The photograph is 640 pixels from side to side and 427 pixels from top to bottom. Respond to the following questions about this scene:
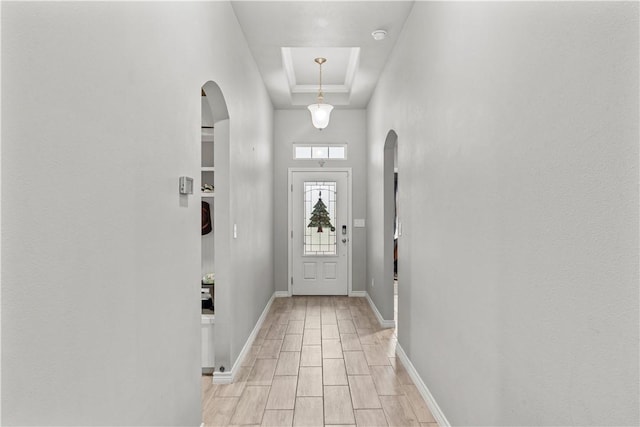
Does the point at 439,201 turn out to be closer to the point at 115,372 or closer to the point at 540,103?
the point at 540,103

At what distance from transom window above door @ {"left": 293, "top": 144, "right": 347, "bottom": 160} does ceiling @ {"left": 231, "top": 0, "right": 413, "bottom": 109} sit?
3.32 ft

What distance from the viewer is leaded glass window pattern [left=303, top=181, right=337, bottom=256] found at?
6.75m

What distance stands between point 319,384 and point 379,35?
295 cm

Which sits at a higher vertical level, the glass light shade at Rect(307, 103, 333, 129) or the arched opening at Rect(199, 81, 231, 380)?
the glass light shade at Rect(307, 103, 333, 129)

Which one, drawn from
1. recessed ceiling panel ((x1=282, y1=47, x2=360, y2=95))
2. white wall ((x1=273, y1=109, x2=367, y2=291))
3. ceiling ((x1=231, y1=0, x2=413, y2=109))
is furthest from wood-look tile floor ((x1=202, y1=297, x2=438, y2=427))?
recessed ceiling panel ((x1=282, y1=47, x2=360, y2=95))

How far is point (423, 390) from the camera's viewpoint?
3.01 meters

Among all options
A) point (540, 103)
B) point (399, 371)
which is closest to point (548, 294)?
point (540, 103)

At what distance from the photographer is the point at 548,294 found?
4.64 ft

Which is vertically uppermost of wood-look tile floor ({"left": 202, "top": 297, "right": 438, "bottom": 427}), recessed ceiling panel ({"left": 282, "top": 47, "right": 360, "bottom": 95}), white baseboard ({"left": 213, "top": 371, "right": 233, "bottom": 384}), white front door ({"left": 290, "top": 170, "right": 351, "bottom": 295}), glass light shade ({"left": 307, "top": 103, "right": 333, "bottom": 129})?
recessed ceiling panel ({"left": 282, "top": 47, "right": 360, "bottom": 95})

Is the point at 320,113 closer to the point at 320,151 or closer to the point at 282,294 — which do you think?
the point at 320,151

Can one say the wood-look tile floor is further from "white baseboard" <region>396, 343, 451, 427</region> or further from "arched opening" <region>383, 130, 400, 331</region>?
"arched opening" <region>383, 130, 400, 331</region>

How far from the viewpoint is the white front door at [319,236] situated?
22.1ft

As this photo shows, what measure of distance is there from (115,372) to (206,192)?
2.46 metres

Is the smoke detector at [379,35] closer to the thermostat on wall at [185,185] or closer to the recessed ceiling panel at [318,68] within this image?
the recessed ceiling panel at [318,68]
